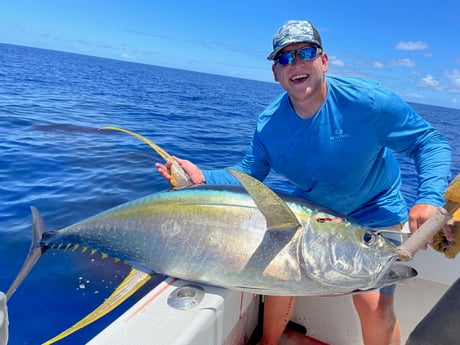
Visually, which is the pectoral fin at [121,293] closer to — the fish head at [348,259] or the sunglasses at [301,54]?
the fish head at [348,259]

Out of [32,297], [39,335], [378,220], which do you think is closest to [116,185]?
[32,297]

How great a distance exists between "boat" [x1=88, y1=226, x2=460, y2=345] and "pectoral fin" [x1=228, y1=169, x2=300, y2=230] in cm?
37

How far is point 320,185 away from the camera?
195 centimetres

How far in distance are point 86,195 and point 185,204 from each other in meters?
3.46

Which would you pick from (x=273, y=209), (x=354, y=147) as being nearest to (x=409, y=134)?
(x=354, y=147)

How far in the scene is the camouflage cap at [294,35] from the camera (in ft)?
5.92

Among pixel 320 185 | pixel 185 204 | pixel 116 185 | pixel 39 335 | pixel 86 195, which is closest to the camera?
pixel 185 204

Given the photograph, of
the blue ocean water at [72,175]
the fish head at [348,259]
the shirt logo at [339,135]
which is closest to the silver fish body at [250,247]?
the fish head at [348,259]

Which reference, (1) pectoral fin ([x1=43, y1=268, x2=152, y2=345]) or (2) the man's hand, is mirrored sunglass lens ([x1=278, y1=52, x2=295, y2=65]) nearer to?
(2) the man's hand

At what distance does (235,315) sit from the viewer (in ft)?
5.23

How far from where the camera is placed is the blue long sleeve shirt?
177cm

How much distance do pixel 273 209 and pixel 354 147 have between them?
713 millimetres

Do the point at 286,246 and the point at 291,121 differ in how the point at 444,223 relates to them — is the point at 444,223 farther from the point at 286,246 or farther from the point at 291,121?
the point at 291,121

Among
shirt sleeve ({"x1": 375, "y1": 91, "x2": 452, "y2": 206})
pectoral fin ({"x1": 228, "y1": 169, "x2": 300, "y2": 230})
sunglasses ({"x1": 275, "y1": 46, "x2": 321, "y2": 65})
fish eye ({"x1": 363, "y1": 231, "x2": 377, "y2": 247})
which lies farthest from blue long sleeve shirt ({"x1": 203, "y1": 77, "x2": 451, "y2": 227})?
pectoral fin ({"x1": 228, "y1": 169, "x2": 300, "y2": 230})
